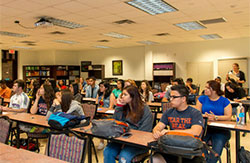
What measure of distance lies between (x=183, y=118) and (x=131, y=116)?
679 millimetres

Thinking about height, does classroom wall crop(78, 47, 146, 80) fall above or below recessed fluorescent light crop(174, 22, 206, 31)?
below

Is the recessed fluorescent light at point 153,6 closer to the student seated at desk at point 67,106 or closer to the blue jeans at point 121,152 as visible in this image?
the student seated at desk at point 67,106

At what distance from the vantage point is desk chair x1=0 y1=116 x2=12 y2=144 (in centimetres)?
256

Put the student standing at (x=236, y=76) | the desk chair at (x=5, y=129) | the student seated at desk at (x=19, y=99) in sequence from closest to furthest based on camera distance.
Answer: the desk chair at (x=5, y=129), the student seated at desk at (x=19, y=99), the student standing at (x=236, y=76)

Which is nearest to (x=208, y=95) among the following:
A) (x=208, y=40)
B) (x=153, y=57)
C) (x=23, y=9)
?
(x=23, y=9)

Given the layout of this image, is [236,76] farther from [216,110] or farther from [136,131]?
[136,131]

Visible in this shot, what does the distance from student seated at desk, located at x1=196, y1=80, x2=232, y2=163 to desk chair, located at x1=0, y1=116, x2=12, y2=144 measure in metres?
2.57

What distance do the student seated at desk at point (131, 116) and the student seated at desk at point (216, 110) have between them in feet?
3.27

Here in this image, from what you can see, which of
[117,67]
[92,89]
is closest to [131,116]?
[92,89]

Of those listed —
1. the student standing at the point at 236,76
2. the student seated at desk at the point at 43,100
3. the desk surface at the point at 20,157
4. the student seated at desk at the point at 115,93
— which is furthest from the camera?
the student standing at the point at 236,76

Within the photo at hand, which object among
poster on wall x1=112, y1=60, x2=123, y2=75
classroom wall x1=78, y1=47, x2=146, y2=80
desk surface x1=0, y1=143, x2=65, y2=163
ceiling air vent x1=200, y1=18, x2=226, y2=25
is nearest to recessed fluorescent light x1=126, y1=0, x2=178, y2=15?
ceiling air vent x1=200, y1=18, x2=226, y2=25

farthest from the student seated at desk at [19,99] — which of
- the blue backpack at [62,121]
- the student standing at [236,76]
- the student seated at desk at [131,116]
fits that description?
the student standing at [236,76]

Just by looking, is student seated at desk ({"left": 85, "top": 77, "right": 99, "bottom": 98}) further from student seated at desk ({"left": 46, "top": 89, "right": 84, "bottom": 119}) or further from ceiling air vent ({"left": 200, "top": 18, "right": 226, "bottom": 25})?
ceiling air vent ({"left": 200, "top": 18, "right": 226, "bottom": 25})

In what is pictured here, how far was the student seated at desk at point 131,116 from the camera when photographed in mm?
2725
